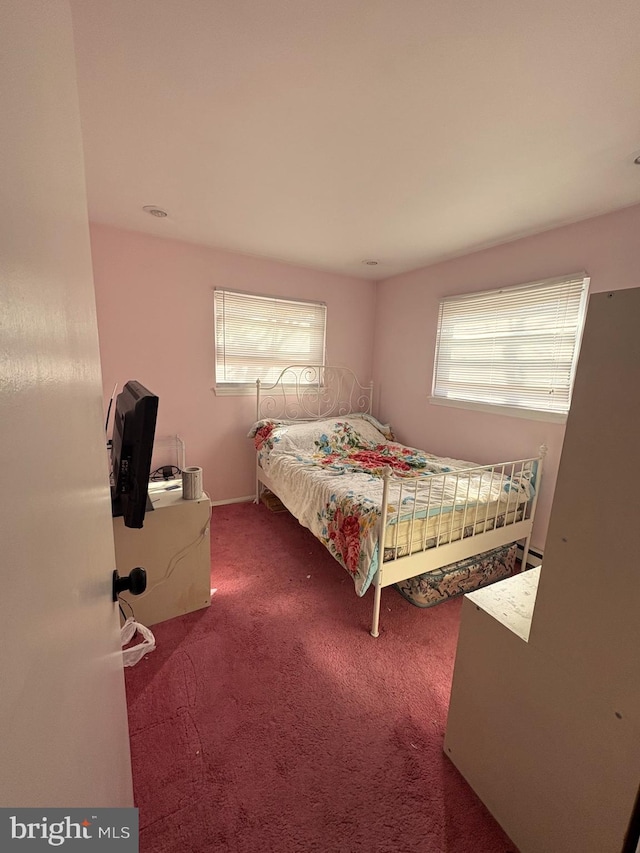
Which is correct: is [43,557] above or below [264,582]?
Answer: above

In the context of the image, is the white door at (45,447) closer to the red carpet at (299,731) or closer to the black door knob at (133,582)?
the black door knob at (133,582)

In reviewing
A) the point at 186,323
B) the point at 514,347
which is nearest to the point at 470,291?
the point at 514,347

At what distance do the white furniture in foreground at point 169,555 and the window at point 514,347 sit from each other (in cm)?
230

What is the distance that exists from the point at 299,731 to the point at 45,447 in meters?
1.54

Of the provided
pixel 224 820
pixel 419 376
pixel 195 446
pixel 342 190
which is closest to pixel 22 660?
pixel 224 820

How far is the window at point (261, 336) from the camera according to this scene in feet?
10.5

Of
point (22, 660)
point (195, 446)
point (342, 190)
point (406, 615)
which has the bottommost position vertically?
point (406, 615)

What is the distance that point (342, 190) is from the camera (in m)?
1.99

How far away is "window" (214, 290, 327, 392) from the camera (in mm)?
3191

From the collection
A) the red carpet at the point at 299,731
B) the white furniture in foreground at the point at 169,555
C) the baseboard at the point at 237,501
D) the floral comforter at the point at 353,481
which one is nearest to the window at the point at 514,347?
the floral comforter at the point at 353,481

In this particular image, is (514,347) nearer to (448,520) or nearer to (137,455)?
(448,520)

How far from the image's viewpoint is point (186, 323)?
9.91 feet

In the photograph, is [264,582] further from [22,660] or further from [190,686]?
[22,660]

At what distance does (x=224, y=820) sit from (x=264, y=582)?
119 cm
